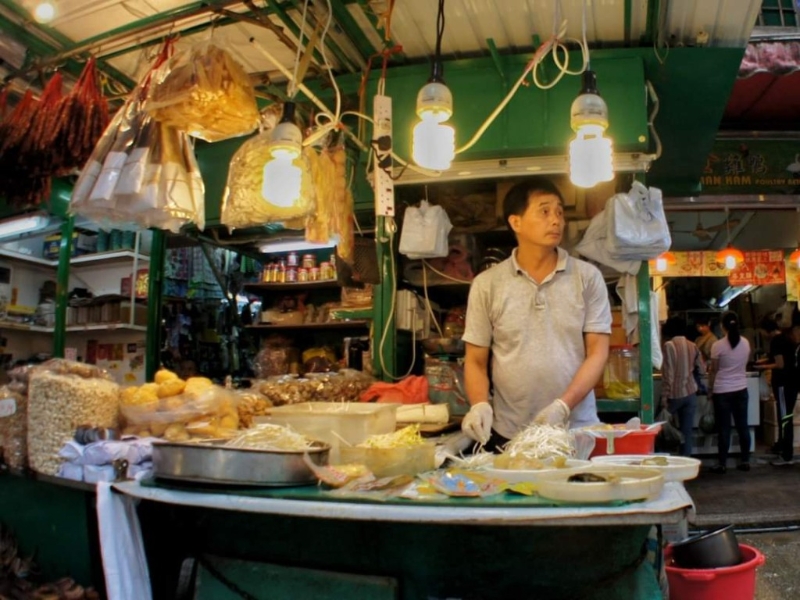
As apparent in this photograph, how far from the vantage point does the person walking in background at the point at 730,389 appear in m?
7.41

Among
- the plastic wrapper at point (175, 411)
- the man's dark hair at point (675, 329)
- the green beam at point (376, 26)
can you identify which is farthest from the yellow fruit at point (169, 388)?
the man's dark hair at point (675, 329)

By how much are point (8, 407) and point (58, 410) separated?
0.38m

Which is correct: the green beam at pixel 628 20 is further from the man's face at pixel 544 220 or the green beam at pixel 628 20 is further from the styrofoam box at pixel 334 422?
the styrofoam box at pixel 334 422

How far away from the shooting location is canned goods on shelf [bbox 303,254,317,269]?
5789 millimetres

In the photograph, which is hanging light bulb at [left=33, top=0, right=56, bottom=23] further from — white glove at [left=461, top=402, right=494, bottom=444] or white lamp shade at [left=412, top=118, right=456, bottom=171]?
white glove at [left=461, top=402, right=494, bottom=444]

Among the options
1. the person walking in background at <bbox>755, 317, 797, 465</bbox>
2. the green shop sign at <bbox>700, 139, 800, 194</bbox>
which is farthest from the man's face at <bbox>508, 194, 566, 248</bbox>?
the person walking in background at <bbox>755, 317, 797, 465</bbox>

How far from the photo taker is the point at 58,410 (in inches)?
85.8

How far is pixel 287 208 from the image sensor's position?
2697 mm

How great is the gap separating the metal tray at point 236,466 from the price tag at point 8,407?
3.78 feet

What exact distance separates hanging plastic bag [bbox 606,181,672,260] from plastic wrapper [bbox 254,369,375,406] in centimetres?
166

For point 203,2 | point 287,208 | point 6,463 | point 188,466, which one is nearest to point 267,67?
point 203,2

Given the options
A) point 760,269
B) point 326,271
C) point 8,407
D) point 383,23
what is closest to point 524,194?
point 383,23

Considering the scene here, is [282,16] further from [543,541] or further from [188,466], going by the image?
[543,541]

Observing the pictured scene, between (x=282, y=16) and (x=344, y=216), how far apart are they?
1.05m
